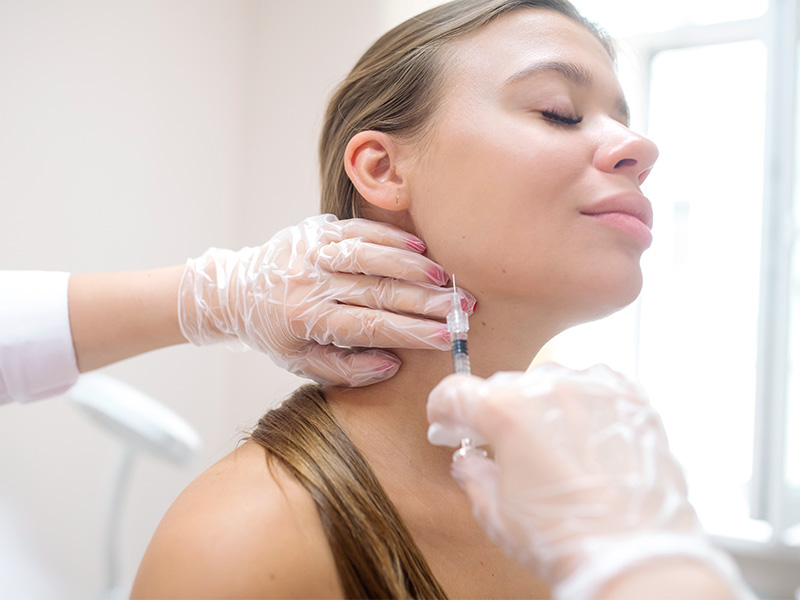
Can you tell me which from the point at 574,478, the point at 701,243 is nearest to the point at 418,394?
the point at 574,478

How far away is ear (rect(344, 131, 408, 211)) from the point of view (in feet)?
3.53

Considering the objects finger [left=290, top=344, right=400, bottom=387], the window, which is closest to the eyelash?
finger [left=290, top=344, right=400, bottom=387]

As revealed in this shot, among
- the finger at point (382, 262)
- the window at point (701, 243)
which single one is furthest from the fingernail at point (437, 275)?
the window at point (701, 243)

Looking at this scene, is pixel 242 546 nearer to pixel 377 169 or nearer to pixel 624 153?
pixel 377 169

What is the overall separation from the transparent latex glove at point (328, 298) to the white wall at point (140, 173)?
1.10ft

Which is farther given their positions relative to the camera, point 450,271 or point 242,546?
point 450,271

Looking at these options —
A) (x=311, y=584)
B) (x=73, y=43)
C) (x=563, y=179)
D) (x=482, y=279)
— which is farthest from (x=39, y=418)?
(x=563, y=179)

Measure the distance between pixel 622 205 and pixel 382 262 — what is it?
38 cm

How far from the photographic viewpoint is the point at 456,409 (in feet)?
2.29

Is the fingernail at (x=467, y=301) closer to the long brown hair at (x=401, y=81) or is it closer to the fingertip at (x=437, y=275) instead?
the fingertip at (x=437, y=275)

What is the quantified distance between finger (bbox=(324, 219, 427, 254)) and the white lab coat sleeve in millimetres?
520

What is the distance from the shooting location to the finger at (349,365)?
1057mm

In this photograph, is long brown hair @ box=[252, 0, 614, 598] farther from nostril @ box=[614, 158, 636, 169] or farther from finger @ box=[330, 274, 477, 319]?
nostril @ box=[614, 158, 636, 169]

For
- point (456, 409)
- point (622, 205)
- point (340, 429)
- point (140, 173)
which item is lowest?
point (340, 429)
